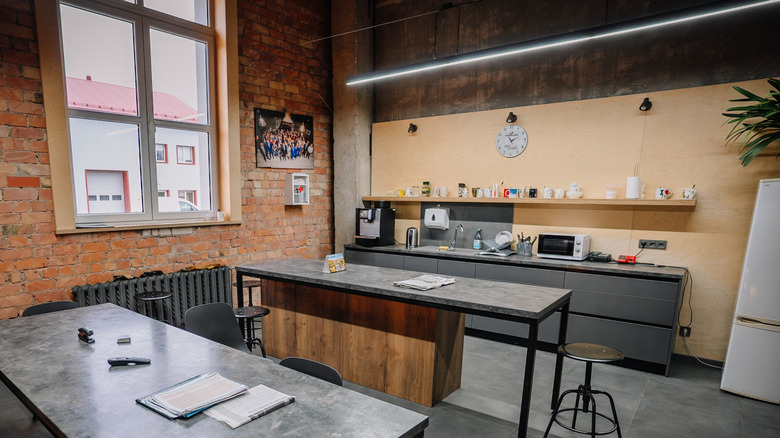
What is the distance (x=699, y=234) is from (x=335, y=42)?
5077mm

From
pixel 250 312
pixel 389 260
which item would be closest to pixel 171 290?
pixel 250 312

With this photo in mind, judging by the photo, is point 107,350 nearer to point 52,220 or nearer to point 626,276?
point 52,220

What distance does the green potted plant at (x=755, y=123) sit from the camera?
3.05 m

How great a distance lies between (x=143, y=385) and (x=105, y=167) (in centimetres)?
318

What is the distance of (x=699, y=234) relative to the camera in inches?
148

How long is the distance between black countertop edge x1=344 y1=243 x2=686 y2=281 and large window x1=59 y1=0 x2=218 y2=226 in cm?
266

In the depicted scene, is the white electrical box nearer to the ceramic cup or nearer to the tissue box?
the tissue box

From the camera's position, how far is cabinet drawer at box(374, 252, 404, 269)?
4.95 meters

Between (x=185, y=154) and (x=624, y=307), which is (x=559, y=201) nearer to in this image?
(x=624, y=307)

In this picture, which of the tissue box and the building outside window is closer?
the building outside window

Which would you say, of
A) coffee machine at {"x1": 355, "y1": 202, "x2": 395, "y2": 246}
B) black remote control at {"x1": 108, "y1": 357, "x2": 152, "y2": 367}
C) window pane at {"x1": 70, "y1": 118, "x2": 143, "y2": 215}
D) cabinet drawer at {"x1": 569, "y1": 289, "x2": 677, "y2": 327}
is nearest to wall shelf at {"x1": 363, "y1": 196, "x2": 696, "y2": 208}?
coffee machine at {"x1": 355, "y1": 202, "x2": 395, "y2": 246}

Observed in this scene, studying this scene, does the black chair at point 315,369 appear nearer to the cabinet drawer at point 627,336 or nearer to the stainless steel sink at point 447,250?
the cabinet drawer at point 627,336

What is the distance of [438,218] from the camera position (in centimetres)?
516

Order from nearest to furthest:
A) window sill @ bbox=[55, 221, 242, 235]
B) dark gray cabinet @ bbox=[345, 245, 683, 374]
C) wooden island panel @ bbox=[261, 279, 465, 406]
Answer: wooden island panel @ bbox=[261, 279, 465, 406] → dark gray cabinet @ bbox=[345, 245, 683, 374] → window sill @ bbox=[55, 221, 242, 235]
